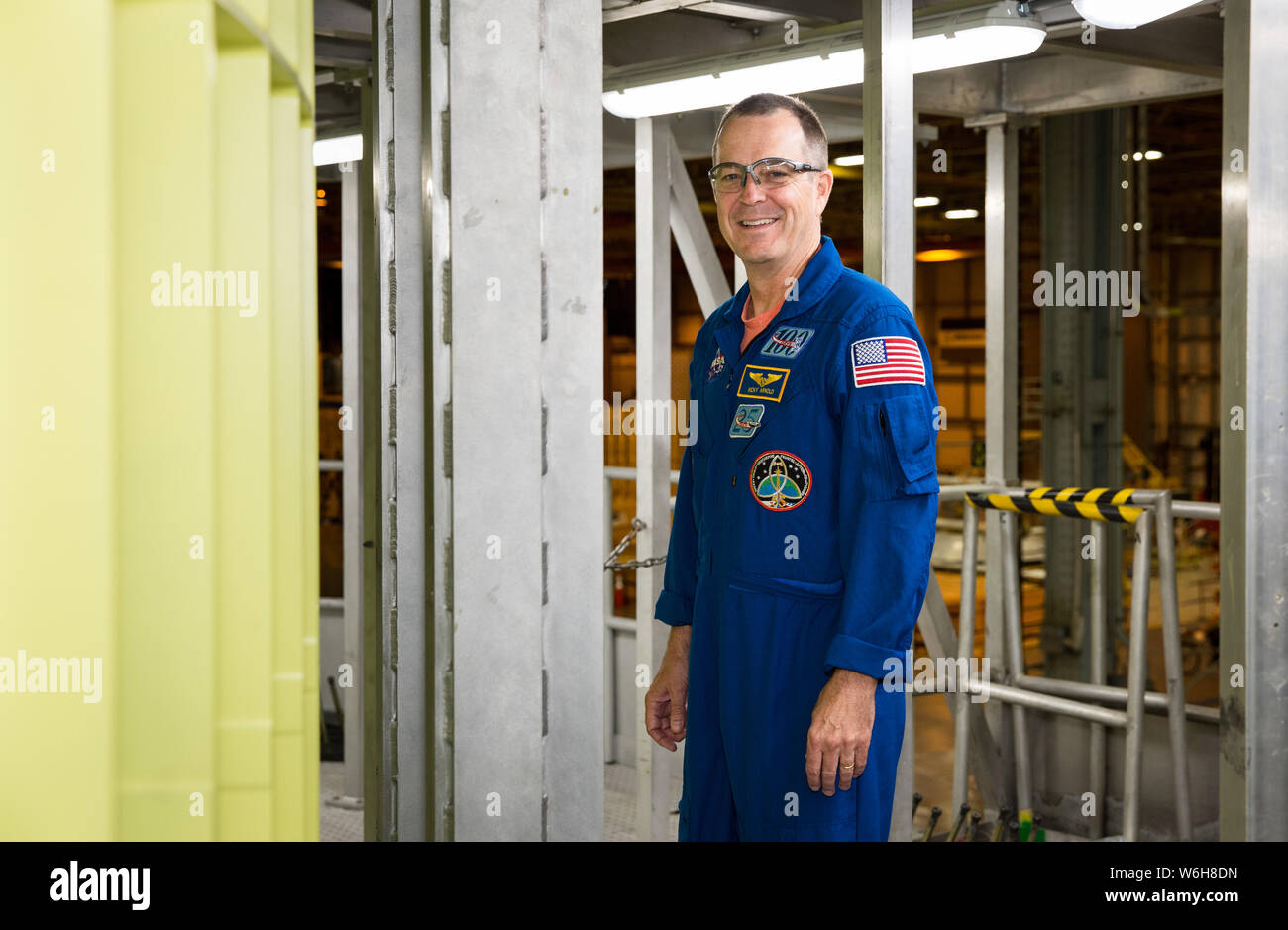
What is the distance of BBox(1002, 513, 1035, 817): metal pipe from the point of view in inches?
203

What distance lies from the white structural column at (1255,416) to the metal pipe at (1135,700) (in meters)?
1.31

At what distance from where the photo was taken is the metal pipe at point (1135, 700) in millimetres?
4418

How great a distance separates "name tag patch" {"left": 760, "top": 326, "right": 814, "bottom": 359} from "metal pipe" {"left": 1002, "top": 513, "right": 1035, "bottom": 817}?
3042mm

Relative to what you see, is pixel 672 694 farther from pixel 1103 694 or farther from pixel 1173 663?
pixel 1103 694

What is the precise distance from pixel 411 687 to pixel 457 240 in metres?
0.81

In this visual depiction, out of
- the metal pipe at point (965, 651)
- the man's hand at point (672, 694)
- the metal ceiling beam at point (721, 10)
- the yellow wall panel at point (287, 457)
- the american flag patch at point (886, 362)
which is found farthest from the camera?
the metal pipe at point (965, 651)

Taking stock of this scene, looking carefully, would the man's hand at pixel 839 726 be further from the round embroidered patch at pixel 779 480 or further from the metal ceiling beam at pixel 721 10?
the metal ceiling beam at pixel 721 10

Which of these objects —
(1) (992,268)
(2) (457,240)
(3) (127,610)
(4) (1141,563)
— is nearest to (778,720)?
(2) (457,240)

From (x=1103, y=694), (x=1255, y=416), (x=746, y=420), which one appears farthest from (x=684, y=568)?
(x=1103, y=694)

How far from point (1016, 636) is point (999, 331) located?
4.56ft

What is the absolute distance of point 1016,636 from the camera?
519 cm

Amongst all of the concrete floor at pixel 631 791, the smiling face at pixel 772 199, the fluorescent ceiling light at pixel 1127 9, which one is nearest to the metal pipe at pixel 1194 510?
the concrete floor at pixel 631 791
